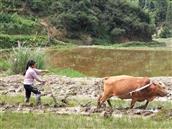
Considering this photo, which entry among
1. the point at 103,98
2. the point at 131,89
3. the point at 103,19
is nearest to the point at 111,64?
the point at 103,98

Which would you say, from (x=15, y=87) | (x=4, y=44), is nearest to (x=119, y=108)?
(x=15, y=87)

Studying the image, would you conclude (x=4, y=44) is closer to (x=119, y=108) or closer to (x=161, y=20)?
(x=119, y=108)

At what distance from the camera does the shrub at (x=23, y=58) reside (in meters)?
27.8

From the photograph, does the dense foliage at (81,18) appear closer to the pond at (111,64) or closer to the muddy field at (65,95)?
the pond at (111,64)

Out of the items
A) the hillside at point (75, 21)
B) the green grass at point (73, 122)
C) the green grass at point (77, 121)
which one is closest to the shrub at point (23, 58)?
the green grass at point (77, 121)

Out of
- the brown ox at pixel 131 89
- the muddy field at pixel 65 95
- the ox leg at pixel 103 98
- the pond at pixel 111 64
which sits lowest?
the pond at pixel 111 64

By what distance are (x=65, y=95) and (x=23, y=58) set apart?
845 cm

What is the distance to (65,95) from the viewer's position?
789 inches

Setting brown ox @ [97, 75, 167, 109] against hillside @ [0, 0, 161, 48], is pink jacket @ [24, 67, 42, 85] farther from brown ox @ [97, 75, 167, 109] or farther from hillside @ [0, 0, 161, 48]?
hillside @ [0, 0, 161, 48]

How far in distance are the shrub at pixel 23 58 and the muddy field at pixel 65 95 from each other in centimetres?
167

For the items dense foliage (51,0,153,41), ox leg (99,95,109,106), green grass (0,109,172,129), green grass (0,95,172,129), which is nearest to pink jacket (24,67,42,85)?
ox leg (99,95,109,106)

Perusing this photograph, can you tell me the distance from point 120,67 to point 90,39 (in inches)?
1642

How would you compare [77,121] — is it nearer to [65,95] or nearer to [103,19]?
[65,95]

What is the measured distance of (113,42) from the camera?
8906 centimetres
